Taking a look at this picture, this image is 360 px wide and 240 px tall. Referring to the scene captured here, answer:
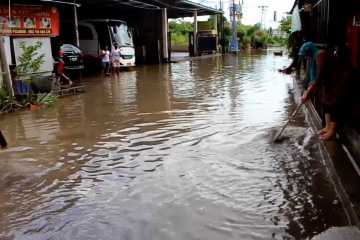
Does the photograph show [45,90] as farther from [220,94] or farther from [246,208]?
[246,208]

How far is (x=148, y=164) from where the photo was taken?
593cm

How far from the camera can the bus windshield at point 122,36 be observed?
22281mm

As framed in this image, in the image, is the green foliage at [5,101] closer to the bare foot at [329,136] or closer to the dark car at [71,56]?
the dark car at [71,56]

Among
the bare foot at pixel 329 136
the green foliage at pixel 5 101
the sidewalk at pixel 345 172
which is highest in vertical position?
the green foliage at pixel 5 101

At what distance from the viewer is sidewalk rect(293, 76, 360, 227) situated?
390 centimetres

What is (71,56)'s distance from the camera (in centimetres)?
1794

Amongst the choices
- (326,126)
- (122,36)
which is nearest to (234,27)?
(122,36)

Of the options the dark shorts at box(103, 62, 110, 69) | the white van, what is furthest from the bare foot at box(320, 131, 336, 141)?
the white van

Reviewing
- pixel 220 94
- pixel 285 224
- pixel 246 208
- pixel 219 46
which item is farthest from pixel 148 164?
pixel 219 46

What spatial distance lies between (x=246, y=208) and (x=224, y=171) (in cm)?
119

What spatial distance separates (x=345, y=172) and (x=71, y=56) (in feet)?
49.9

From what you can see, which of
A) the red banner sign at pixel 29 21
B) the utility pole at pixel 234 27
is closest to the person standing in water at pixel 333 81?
the red banner sign at pixel 29 21

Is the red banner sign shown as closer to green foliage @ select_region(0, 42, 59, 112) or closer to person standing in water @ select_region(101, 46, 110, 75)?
green foliage @ select_region(0, 42, 59, 112)

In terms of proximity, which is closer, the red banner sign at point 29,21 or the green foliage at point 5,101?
the green foliage at point 5,101
